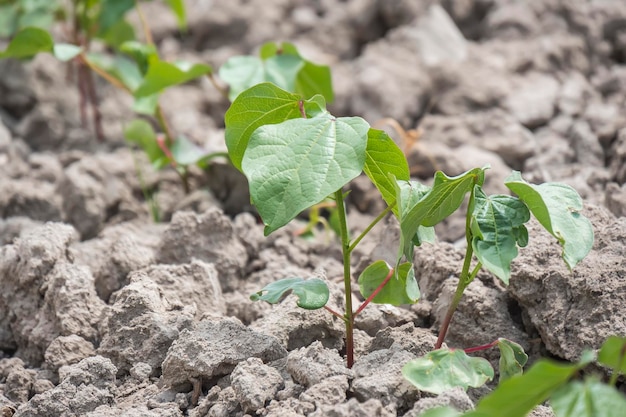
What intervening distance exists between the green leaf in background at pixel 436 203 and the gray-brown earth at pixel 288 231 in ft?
0.75

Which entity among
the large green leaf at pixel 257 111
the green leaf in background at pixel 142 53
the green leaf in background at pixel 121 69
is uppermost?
the large green leaf at pixel 257 111

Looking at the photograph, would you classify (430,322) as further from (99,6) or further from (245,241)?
(99,6)

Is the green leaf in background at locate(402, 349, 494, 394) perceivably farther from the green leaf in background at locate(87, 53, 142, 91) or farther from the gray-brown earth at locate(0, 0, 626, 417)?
the green leaf in background at locate(87, 53, 142, 91)

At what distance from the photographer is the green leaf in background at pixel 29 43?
246cm

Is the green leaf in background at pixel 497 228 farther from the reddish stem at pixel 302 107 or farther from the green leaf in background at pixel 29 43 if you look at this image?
the green leaf in background at pixel 29 43

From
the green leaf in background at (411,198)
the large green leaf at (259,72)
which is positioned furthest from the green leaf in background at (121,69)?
the green leaf in background at (411,198)

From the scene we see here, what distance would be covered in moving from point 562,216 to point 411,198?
243 mm

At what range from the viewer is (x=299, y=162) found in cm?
137

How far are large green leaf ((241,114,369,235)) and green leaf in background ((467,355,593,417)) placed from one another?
0.42m

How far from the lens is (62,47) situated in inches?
97.9

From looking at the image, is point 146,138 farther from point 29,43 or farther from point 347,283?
point 347,283

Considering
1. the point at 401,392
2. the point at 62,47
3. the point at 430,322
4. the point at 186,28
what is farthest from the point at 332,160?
the point at 186,28

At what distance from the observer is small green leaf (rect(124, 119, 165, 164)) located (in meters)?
2.51

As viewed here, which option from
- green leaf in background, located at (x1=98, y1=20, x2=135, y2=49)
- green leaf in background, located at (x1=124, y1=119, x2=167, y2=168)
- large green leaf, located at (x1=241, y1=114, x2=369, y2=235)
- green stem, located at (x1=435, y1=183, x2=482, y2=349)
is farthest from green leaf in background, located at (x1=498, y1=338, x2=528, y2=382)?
green leaf in background, located at (x1=98, y1=20, x2=135, y2=49)
